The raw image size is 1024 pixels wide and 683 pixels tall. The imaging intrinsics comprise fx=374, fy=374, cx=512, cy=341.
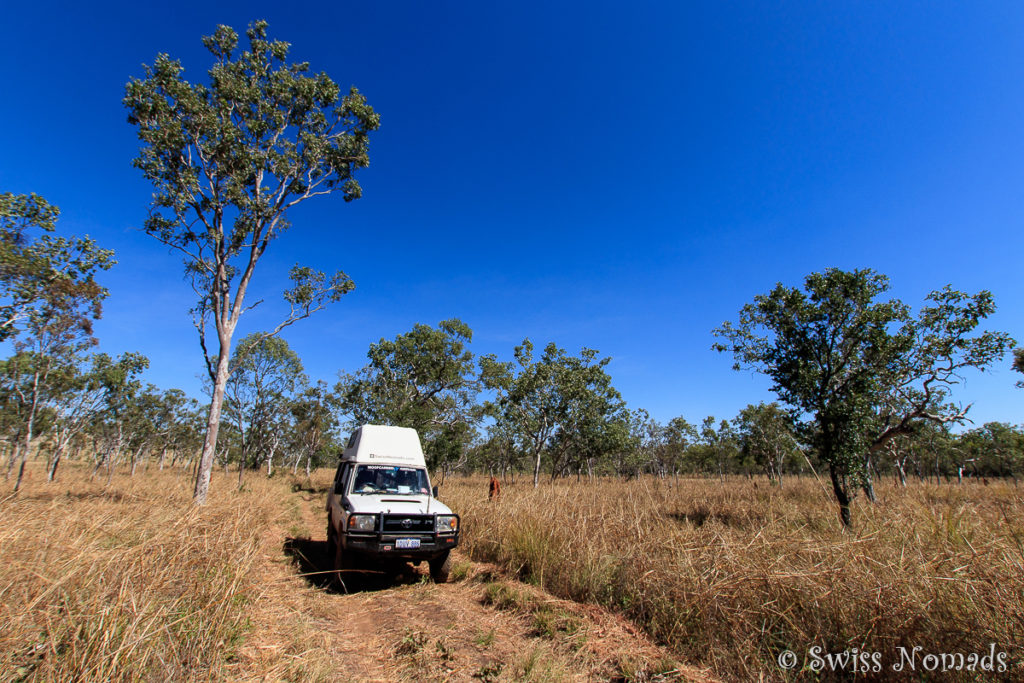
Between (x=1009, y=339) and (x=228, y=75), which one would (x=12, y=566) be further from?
(x=1009, y=339)

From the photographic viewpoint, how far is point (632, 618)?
471 centimetres

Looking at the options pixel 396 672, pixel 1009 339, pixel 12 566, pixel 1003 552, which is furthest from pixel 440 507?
pixel 1009 339

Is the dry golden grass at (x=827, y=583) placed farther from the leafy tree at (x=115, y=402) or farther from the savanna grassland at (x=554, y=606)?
the leafy tree at (x=115, y=402)

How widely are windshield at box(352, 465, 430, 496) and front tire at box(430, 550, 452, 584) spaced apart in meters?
1.46

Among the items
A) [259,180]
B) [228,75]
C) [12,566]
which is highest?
[228,75]

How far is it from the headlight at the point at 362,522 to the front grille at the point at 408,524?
0.65ft

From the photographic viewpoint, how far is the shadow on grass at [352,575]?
6.28 m

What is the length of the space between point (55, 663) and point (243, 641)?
177cm

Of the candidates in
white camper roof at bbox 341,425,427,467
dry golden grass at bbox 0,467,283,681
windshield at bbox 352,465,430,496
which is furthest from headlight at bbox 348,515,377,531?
white camper roof at bbox 341,425,427,467

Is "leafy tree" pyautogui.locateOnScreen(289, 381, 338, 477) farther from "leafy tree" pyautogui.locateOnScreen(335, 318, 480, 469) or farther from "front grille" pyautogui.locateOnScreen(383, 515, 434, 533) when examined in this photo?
"front grille" pyautogui.locateOnScreen(383, 515, 434, 533)

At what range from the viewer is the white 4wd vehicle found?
19.6 ft

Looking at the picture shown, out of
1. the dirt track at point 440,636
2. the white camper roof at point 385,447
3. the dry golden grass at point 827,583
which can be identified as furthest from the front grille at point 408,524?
the dry golden grass at point 827,583

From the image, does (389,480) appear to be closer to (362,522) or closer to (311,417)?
(362,522)

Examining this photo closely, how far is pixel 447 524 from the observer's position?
6512 millimetres
